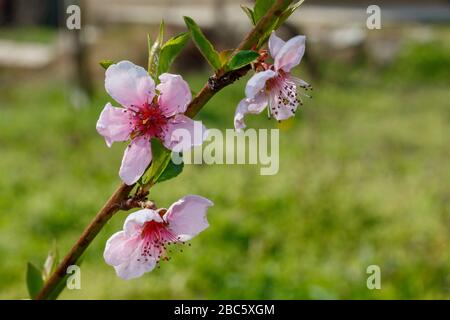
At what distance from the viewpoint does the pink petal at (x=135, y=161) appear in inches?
43.9

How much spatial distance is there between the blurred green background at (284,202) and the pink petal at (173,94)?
197cm

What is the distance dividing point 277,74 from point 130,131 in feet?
0.81

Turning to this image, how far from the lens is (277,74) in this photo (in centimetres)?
116

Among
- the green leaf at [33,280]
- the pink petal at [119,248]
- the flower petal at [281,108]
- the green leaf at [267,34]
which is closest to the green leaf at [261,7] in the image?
the green leaf at [267,34]

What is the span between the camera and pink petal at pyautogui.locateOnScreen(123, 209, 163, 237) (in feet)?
3.73

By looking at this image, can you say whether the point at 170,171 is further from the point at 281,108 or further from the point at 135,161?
the point at 281,108

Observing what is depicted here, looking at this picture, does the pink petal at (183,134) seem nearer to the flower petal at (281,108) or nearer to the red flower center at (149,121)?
the red flower center at (149,121)

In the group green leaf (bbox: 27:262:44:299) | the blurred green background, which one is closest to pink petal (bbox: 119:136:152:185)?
green leaf (bbox: 27:262:44:299)

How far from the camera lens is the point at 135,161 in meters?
1.13

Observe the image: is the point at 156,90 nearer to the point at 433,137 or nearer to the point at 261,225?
the point at 261,225

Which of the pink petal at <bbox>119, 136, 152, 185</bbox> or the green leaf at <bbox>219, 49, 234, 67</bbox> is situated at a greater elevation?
the green leaf at <bbox>219, 49, 234, 67</bbox>

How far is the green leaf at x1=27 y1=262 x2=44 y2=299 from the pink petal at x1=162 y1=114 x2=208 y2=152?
1.59 ft

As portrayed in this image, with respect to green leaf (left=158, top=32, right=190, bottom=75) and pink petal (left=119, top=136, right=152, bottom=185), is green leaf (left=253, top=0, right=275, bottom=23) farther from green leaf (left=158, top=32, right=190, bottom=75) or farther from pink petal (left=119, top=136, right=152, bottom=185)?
pink petal (left=119, top=136, right=152, bottom=185)
